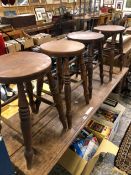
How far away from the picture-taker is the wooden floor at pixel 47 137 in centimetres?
102

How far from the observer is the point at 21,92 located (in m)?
0.80

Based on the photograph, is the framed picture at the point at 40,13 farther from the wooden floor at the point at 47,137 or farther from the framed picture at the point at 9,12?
the wooden floor at the point at 47,137

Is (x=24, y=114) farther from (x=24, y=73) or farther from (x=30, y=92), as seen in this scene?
(x=30, y=92)

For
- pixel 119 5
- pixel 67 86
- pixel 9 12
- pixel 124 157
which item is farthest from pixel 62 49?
pixel 119 5

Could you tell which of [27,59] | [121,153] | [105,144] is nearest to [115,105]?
[105,144]

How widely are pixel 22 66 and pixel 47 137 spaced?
0.58m

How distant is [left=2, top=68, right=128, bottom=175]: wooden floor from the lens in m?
1.02

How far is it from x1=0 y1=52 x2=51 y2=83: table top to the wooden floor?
1.26 ft

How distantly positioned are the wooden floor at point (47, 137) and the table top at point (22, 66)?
38 centimetres

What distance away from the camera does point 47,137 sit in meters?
1.19

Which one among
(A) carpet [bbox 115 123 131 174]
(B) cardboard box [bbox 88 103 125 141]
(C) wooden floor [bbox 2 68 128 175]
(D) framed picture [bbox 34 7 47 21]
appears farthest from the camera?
(D) framed picture [bbox 34 7 47 21]

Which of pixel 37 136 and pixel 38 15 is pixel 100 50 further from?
pixel 38 15

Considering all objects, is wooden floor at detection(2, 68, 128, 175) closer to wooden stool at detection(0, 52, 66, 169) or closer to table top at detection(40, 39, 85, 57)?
wooden stool at detection(0, 52, 66, 169)

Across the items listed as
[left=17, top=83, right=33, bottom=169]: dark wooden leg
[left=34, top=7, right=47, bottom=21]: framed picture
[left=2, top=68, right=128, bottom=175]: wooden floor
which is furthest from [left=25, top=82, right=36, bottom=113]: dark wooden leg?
[left=34, top=7, right=47, bottom=21]: framed picture
